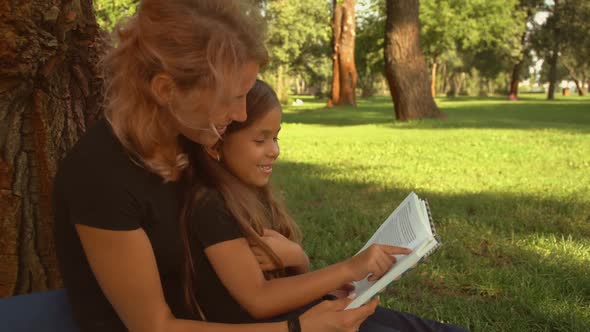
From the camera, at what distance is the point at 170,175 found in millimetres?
1663

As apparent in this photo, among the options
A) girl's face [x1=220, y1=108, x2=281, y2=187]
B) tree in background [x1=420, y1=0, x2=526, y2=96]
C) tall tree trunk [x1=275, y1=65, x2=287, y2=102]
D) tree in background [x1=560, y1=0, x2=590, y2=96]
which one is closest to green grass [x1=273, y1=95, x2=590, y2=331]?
girl's face [x1=220, y1=108, x2=281, y2=187]

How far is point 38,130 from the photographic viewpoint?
8.25 ft

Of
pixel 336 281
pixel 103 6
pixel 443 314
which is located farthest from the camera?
pixel 103 6

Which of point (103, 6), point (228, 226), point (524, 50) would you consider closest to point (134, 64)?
point (228, 226)

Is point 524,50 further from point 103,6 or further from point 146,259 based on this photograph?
point 146,259

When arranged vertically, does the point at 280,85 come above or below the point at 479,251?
below

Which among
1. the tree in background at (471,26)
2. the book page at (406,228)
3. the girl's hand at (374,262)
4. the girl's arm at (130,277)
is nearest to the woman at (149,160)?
the girl's arm at (130,277)

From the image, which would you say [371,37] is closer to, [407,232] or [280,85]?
[280,85]

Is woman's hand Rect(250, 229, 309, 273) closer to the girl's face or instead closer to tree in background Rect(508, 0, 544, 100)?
the girl's face

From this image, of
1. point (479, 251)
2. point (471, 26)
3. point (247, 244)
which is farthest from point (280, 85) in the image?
point (247, 244)

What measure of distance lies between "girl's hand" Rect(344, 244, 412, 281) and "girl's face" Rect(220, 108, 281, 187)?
0.40 meters

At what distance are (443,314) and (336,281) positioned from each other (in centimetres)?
162

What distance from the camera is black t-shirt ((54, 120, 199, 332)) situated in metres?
1.51

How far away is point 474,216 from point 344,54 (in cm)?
2496
